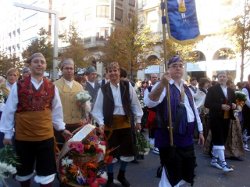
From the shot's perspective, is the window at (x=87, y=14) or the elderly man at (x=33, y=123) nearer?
the elderly man at (x=33, y=123)

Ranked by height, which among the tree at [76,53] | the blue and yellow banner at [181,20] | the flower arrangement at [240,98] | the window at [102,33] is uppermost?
the window at [102,33]

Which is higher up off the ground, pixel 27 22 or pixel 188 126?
pixel 27 22

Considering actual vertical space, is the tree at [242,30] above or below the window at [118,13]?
below

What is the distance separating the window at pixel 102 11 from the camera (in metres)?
45.9

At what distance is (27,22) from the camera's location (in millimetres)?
76188

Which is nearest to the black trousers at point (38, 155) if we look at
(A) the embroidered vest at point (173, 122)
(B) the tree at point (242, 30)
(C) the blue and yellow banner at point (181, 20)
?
(A) the embroidered vest at point (173, 122)

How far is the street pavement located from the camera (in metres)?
6.12

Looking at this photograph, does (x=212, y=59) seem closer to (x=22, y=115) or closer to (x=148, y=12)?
(x=148, y=12)

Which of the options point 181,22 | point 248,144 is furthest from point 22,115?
point 248,144

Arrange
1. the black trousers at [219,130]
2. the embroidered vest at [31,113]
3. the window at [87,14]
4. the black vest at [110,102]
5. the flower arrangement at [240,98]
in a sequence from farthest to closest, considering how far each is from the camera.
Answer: the window at [87,14], the flower arrangement at [240,98], the black trousers at [219,130], the black vest at [110,102], the embroidered vest at [31,113]

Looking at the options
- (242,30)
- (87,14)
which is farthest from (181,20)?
(87,14)

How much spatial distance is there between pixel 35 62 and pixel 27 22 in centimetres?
7580

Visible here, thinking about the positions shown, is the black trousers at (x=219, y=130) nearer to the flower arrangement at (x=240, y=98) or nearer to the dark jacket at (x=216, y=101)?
the dark jacket at (x=216, y=101)

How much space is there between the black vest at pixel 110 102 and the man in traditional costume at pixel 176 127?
120 cm
